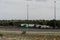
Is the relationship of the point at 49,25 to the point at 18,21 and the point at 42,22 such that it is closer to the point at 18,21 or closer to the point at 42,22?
the point at 42,22

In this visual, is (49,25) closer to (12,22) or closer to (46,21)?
(46,21)

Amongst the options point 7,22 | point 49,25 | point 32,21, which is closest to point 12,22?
point 7,22

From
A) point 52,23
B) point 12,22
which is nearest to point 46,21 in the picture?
point 52,23

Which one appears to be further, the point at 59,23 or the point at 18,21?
the point at 18,21

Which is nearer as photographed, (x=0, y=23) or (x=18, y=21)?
(x=0, y=23)

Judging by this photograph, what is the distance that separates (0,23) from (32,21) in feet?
35.9

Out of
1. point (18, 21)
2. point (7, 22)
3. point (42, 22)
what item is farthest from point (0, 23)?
point (42, 22)

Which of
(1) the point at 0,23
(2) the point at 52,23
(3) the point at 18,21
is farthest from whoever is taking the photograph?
(3) the point at 18,21

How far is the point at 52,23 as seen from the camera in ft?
202

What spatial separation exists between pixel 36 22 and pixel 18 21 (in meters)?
6.45

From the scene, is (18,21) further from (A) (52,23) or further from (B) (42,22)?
(A) (52,23)

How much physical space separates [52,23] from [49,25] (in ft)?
7.07

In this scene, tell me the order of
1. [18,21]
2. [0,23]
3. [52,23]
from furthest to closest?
[18,21]
[0,23]
[52,23]

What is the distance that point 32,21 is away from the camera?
70.4 meters
